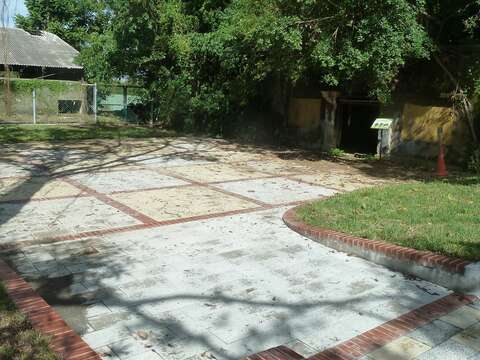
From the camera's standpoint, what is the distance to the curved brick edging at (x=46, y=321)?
3.39 m

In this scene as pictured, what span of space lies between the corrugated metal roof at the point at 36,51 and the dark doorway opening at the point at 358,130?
65.5ft

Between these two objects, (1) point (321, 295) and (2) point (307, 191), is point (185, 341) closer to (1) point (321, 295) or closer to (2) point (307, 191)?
(1) point (321, 295)

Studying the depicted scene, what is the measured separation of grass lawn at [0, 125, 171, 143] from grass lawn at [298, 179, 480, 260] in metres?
11.8

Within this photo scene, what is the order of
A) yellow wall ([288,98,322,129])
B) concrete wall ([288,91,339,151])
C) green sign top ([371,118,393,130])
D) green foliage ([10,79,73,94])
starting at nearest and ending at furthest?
green sign top ([371,118,393,130]) → concrete wall ([288,91,339,151]) → yellow wall ([288,98,322,129]) → green foliage ([10,79,73,94])

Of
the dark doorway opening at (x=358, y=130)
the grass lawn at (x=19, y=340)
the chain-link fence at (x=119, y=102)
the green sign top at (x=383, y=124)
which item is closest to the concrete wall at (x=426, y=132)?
the green sign top at (x=383, y=124)

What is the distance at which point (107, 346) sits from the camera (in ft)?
12.0

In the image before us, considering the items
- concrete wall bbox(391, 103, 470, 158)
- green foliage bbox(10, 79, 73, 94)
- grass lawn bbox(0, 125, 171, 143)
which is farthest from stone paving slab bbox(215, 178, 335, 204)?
green foliage bbox(10, 79, 73, 94)

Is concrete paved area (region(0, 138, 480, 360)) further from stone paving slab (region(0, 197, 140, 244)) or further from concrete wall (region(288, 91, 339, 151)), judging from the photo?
concrete wall (region(288, 91, 339, 151))

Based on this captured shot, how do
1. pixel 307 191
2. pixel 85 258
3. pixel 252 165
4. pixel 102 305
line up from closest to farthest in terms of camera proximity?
pixel 102 305 < pixel 85 258 < pixel 307 191 < pixel 252 165

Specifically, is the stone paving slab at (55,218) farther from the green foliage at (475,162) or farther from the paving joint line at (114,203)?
the green foliage at (475,162)

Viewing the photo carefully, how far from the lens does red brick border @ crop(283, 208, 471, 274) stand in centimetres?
504

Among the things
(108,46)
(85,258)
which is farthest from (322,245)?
(108,46)

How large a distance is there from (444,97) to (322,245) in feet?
31.1

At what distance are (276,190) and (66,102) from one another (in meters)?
17.6
